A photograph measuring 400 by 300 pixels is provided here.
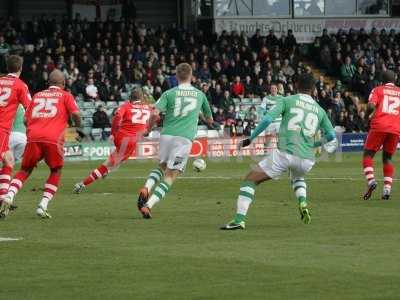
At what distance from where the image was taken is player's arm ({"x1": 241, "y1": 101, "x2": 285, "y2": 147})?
49.8ft

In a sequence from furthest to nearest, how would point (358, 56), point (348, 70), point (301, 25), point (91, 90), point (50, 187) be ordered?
point (301, 25) < point (358, 56) < point (348, 70) < point (91, 90) < point (50, 187)

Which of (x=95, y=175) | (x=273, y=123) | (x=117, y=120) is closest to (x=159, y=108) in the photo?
(x=95, y=175)

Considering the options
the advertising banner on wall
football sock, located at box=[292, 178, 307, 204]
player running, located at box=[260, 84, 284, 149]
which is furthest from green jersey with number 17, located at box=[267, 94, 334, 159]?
the advertising banner on wall

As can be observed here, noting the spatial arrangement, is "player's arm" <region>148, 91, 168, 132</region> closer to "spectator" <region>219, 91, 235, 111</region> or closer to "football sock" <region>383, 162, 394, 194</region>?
"football sock" <region>383, 162, 394, 194</region>

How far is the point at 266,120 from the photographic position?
1518 centimetres

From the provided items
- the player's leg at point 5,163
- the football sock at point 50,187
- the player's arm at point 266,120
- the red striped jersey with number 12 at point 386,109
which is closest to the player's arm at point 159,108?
the football sock at point 50,187

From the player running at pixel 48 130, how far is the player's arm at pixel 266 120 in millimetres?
2882

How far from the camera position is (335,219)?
17234 millimetres

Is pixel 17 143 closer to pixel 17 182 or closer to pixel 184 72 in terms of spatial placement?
pixel 17 182

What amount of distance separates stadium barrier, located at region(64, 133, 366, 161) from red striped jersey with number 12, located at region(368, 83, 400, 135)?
16.8 m

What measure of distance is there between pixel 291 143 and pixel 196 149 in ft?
76.5

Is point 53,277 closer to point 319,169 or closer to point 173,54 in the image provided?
point 319,169

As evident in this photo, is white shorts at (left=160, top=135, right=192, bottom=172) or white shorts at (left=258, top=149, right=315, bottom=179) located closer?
white shorts at (left=258, top=149, right=315, bottom=179)

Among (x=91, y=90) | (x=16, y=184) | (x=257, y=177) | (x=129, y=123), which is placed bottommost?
(x=91, y=90)
